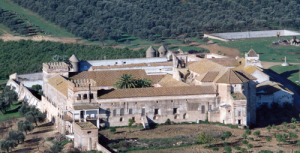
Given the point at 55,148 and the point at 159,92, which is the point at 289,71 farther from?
the point at 55,148

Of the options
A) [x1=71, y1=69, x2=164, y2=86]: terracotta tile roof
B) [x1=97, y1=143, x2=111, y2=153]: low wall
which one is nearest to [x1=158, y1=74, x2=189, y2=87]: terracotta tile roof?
[x1=71, y1=69, x2=164, y2=86]: terracotta tile roof

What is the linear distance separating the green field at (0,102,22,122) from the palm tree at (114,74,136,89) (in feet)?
47.3

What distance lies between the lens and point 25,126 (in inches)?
2847

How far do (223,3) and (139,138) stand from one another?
95.3m

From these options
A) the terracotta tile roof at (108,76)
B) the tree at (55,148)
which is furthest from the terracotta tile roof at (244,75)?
the tree at (55,148)

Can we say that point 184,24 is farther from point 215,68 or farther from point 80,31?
point 215,68

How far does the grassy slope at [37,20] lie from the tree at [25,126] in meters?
59.5

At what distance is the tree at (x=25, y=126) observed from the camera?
72250 mm

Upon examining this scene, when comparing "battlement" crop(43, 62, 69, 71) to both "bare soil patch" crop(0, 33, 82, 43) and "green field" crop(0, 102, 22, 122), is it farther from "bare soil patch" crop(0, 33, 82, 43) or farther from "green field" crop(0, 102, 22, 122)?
"bare soil patch" crop(0, 33, 82, 43)

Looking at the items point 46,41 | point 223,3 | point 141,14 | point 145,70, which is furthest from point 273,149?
point 223,3

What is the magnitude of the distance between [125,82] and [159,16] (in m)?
70.2

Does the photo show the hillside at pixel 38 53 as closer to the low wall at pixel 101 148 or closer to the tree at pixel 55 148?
the tree at pixel 55 148

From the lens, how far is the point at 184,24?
13988cm

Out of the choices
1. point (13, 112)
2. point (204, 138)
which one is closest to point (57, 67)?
point (13, 112)
